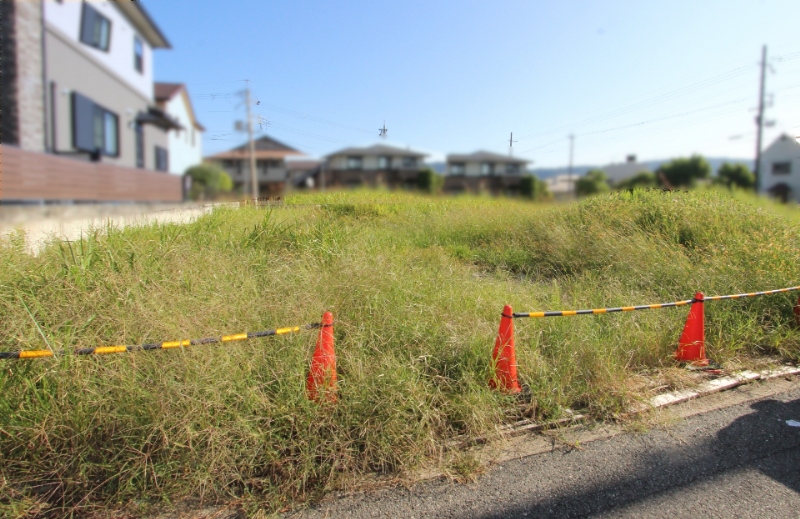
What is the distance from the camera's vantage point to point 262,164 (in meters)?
2.76

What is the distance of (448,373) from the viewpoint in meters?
3.24

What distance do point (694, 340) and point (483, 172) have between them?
2.55 metres

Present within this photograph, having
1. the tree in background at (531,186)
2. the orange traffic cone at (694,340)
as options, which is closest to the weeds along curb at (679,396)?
the orange traffic cone at (694,340)

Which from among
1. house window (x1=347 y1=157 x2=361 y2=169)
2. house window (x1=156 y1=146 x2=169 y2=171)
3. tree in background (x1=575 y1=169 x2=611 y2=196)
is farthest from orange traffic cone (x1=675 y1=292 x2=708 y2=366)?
house window (x1=156 y1=146 x2=169 y2=171)

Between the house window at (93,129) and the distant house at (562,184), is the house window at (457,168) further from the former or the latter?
the house window at (93,129)

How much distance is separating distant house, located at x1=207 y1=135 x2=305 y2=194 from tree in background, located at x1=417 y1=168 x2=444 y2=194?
1778 mm

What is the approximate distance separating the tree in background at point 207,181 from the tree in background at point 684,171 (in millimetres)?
4310

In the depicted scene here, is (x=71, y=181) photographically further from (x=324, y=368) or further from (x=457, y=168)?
(x=457, y=168)

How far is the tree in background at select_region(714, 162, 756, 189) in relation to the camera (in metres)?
4.31

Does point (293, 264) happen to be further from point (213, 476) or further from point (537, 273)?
point (537, 273)

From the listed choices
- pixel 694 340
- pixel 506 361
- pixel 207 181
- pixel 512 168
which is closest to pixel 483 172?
pixel 512 168

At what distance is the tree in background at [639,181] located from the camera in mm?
4879

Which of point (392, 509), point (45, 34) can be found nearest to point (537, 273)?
point (392, 509)

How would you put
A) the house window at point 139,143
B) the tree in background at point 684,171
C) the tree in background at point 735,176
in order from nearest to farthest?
1. the house window at point 139,143
2. the tree in background at point 735,176
3. the tree in background at point 684,171
